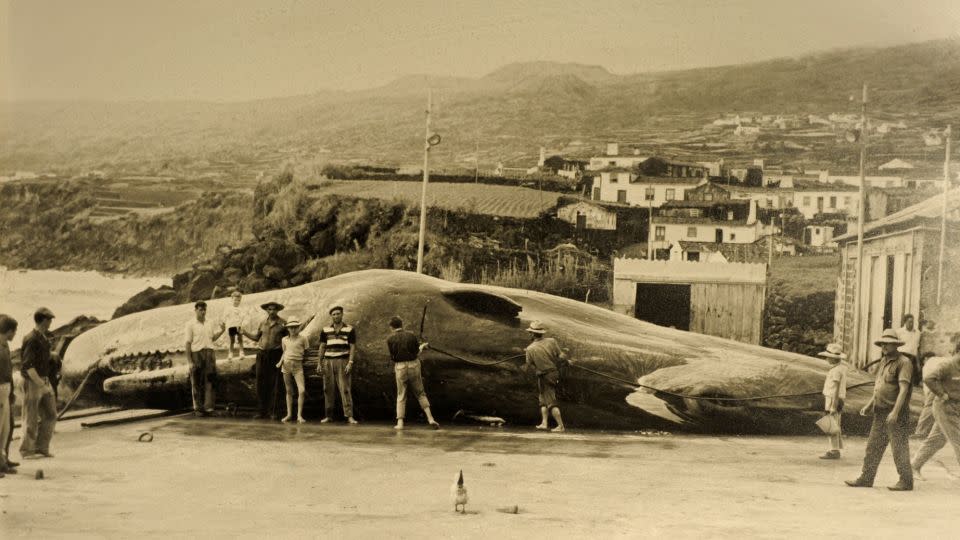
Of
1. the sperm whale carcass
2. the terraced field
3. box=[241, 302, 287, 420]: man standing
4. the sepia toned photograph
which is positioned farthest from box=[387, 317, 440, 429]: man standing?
the terraced field

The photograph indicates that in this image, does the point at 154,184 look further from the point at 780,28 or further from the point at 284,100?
the point at 780,28

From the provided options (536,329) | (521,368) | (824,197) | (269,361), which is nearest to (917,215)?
(824,197)

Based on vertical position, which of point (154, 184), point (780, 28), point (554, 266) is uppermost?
point (780, 28)

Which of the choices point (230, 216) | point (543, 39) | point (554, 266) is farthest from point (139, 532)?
point (543, 39)

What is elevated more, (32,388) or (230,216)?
(230,216)

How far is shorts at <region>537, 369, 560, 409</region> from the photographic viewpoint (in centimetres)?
933

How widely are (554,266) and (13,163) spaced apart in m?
5.14

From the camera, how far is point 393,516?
772 cm

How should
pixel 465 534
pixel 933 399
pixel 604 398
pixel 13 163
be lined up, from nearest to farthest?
1. pixel 465 534
2. pixel 933 399
3. pixel 604 398
4. pixel 13 163

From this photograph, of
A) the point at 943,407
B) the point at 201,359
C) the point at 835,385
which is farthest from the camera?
the point at 201,359

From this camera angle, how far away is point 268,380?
9688 mm

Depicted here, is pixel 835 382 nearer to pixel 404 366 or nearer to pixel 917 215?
pixel 917 215

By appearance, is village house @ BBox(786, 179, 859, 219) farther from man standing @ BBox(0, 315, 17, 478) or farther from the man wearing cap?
man standing @ BBox(0, 315, 17, 478)

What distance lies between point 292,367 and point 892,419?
195 inches
